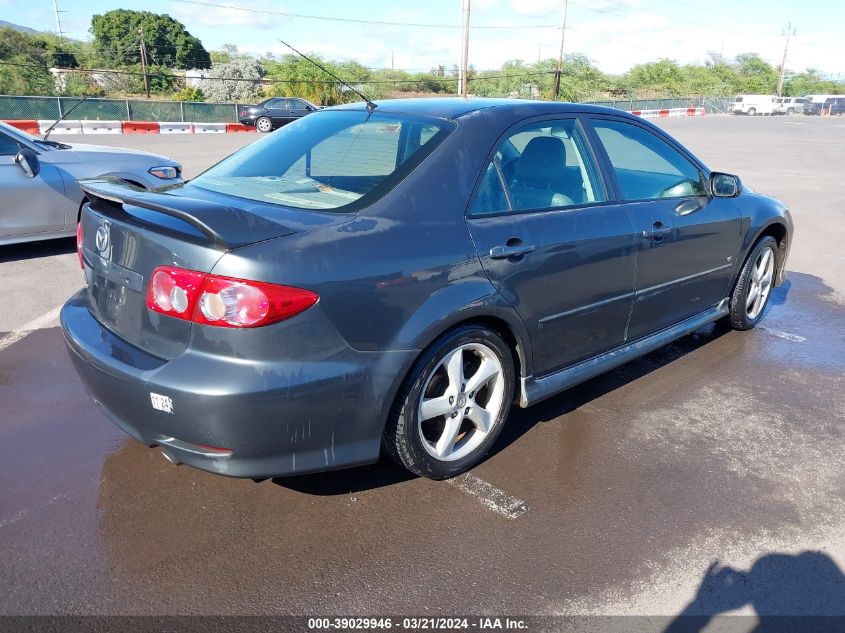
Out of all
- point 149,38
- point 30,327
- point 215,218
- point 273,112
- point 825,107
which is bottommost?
point 30,327

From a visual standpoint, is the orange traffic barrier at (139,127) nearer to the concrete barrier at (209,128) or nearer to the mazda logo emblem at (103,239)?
the concrete barrier at (209,128)

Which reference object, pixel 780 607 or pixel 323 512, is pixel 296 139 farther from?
pixel 780 607

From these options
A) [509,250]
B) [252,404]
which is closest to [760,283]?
[509,250]

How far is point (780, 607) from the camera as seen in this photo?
242 cm

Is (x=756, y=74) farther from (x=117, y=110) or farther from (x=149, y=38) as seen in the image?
(x=117, y=110)

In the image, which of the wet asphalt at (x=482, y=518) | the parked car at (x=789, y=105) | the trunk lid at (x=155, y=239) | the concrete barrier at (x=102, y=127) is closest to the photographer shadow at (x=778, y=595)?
the wet asphalt at (x=482, y=518)

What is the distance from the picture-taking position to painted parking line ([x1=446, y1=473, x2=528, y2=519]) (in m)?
2.97

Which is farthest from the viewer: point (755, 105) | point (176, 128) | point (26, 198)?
point (755, 105)

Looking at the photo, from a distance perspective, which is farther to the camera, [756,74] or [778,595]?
[756,74]

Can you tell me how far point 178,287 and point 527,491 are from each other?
1738 millimetres

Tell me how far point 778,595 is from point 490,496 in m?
1.16

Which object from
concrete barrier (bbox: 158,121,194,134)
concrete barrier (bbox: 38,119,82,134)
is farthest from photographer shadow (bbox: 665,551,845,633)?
concrete barrier (bbox: 158,121,194,134)

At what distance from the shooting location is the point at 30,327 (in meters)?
5.02

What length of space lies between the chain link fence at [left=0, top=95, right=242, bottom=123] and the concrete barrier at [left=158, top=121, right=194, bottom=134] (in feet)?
2.66
